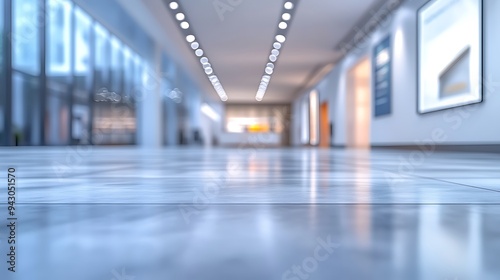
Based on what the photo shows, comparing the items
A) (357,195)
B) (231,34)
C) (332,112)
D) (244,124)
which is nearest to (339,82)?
(332,112)

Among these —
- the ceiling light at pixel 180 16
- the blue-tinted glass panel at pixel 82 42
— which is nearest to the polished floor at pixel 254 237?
the ceiling light at pixel 180 16

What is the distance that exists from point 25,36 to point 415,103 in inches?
386

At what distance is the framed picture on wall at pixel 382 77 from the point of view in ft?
31.9

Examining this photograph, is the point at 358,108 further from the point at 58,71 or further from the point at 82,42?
the point at 58,71

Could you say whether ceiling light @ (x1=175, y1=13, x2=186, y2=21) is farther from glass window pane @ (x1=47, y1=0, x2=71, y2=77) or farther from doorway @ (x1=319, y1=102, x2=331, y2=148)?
doorway @ (x1=319, y1=102, x2=331, y2=148)

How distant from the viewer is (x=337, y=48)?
43.8 ft

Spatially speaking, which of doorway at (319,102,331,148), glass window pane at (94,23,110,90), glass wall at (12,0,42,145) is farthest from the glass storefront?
doorway at (319,102,331,148)

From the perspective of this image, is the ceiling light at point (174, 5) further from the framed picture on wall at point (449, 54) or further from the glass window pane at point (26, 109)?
the framed picture on wall at point (449, 54)

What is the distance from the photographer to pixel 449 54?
6.75 metres

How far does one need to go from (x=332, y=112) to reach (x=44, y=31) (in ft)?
33.9

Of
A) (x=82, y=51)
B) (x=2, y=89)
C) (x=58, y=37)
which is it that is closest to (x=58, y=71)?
(x=58, y=37)

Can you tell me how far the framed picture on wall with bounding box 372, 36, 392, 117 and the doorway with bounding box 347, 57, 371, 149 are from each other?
2.76 metres

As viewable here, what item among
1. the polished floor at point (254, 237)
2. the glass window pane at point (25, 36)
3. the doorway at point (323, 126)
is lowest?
the polished floor at point (254, 237)

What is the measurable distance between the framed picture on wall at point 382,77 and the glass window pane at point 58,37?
29.0ft
